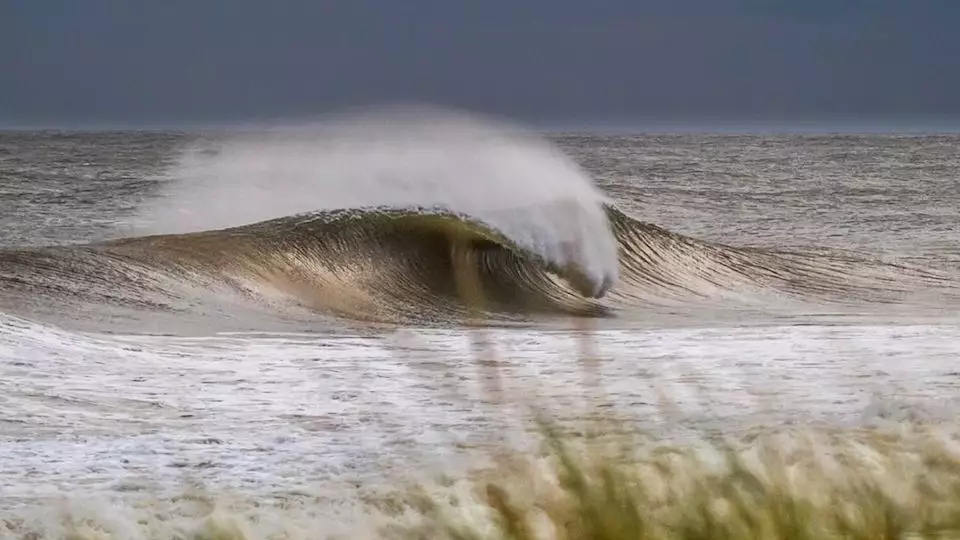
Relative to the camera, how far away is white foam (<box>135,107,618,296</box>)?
42.6ft

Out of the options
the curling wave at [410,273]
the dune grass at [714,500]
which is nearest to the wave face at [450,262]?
the curling wave at [410,273]

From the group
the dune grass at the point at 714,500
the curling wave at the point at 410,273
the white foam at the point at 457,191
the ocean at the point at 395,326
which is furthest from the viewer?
the white foam at the point at 457,191

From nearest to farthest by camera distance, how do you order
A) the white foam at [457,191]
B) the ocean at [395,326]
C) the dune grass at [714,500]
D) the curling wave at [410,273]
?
the dune grass at [714,500]
the ocean at [395,326]
the curling wave at [410,273]
the white foam at [457,191]

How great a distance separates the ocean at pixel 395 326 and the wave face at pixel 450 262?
1.5 inches

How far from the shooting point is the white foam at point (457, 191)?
42.6 feet

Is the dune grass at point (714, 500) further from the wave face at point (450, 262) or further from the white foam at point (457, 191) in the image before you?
the white foam at point (457, 191)

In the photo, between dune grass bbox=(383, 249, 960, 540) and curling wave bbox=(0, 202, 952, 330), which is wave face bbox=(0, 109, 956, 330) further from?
dune grass bbox=(383, 249, 960, 540)

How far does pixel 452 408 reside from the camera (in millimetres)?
5090

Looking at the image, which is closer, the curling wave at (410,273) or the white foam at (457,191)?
the curling wave at (410,273)

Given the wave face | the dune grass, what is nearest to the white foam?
the wave face

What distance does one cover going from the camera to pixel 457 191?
14484mm

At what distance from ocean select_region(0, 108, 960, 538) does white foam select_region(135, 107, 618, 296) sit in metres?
0.06

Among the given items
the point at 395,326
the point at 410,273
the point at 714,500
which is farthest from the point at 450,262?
the point at 714,500

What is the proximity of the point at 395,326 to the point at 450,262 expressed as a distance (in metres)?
3.12
